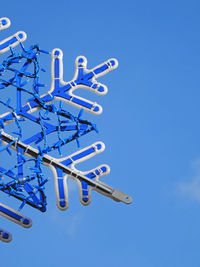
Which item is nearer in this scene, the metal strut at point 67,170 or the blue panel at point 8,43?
the metal strut at point 67,170

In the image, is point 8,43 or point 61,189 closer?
point 61,189

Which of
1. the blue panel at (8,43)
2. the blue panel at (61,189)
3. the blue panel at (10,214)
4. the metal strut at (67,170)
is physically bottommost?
the blue panel at (10,214)

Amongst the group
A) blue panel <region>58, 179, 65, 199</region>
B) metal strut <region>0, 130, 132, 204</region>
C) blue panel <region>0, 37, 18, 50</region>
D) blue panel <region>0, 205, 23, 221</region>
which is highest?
blue panel <region>0, 37, 18, 50</region>

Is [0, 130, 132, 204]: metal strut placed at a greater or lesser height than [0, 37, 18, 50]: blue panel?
lesser

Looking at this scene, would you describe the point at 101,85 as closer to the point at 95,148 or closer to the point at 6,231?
the point at 95,148

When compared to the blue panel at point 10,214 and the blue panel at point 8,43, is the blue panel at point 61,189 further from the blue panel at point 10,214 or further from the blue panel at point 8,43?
the blue panel at point 8,43

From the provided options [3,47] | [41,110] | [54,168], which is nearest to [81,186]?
[54,168]

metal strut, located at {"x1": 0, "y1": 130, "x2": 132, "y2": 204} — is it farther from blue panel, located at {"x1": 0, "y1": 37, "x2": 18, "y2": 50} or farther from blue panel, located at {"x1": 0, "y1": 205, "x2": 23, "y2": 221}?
blue panel, located at {"x1": 0, "y1": 37, "x2": 18, "y2": 50}

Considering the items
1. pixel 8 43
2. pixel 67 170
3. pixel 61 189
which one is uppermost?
pixel 8 43

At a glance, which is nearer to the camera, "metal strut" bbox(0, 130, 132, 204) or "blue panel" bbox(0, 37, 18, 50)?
"metal strut" bbox(0, 130, 132, 204)

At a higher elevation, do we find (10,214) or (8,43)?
(8,43)

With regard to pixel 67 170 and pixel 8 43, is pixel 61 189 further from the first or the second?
pixel 8 43

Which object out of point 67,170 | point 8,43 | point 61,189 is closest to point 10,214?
point 61,189

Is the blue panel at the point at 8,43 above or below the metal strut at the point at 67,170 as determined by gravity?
above
